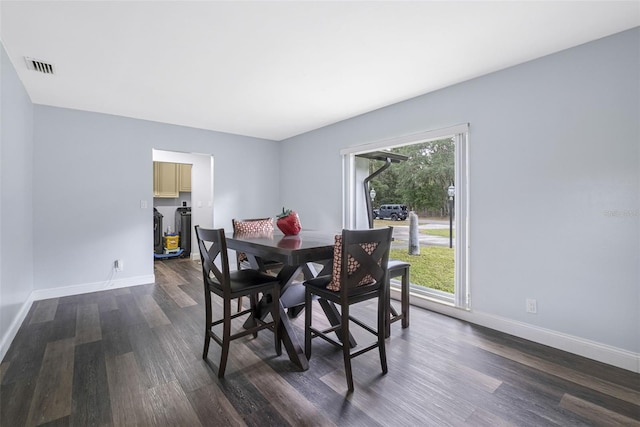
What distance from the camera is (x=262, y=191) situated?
543 cm

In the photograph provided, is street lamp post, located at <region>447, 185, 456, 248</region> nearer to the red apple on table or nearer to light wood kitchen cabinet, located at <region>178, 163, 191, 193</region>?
the red apple on table

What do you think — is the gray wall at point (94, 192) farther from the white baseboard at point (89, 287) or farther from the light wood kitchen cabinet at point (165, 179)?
the light wood kitchen cabinet at point (165, 179)

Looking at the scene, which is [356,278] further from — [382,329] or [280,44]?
[280,44]

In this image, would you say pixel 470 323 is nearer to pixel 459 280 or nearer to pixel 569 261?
pixel 459 280

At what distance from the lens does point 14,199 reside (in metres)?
2.58

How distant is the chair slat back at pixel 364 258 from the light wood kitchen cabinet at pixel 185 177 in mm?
5655

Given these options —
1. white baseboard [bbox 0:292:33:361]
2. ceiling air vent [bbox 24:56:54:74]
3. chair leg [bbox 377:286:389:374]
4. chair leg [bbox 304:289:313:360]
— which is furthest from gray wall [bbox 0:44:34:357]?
chair leg [bbox 377:286:389:374]

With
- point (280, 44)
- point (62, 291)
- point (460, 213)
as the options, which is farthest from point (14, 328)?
point (460, 213)

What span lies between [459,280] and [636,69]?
201 cm

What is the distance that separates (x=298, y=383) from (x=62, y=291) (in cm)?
353

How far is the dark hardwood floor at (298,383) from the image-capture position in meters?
1.57

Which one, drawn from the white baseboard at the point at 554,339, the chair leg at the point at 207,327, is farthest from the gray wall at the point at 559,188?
the chair leg at the point at 207,327

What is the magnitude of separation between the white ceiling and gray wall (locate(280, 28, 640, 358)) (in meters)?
0.21

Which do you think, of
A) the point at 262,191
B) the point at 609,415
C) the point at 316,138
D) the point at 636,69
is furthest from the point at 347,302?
the point at 262,191
